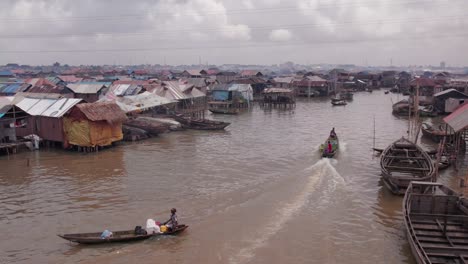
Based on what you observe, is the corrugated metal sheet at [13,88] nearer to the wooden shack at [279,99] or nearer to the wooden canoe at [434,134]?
the wooden shack at [279,99]

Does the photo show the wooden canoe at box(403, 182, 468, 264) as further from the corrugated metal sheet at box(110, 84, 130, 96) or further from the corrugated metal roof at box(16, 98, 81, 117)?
the corrugated metal sheet at box(110, 84, 130, 96)

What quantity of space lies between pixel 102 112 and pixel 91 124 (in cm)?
95

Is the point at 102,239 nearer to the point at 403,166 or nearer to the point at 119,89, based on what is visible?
the point at 403,166

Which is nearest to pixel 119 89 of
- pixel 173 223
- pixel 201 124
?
pixel 201 124

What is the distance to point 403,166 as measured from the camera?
17.9 metres

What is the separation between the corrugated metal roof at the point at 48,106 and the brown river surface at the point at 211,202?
231 cm

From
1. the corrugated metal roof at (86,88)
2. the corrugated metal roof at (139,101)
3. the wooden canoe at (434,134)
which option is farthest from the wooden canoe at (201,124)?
the wooden canoe at (434,134)

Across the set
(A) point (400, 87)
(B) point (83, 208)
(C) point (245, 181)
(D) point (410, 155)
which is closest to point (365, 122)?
(D) point (410, 155)

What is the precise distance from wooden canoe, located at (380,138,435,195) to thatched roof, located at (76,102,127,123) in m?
14.9

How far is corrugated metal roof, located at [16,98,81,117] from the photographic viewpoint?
76.6 ft

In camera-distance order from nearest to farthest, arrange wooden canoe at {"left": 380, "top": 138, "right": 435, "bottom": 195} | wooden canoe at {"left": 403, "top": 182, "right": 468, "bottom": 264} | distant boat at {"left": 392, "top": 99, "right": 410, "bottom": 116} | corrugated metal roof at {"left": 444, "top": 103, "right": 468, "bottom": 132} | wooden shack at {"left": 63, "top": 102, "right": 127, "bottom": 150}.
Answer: wooden canoe at {"left": 403, "top": 182, "right": 468, "bottom": 264} → wooden canoe at {"left": 380, "top": 138, "right": 435, "bottom": 195} → corrugated metal roof at {"left": 444, "top": 103, "right": 468, "bottom": 132} → wooden shack at {"left": 63, "top": 102, "right": 127, "bottom": 150} → distant boat at {"left": 392, "top": 99, "right": 410, "bottom": 116}

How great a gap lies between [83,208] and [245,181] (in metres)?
6.82

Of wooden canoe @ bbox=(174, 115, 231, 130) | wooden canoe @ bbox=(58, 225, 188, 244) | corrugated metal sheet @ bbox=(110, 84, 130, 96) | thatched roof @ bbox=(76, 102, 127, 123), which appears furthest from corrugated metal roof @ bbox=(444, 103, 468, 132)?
corrugated metal sheet @ bbox=(110, 84, 130, 96)

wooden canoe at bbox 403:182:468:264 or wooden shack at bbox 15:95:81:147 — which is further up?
wooden shack at bbox 15:95:81:147
